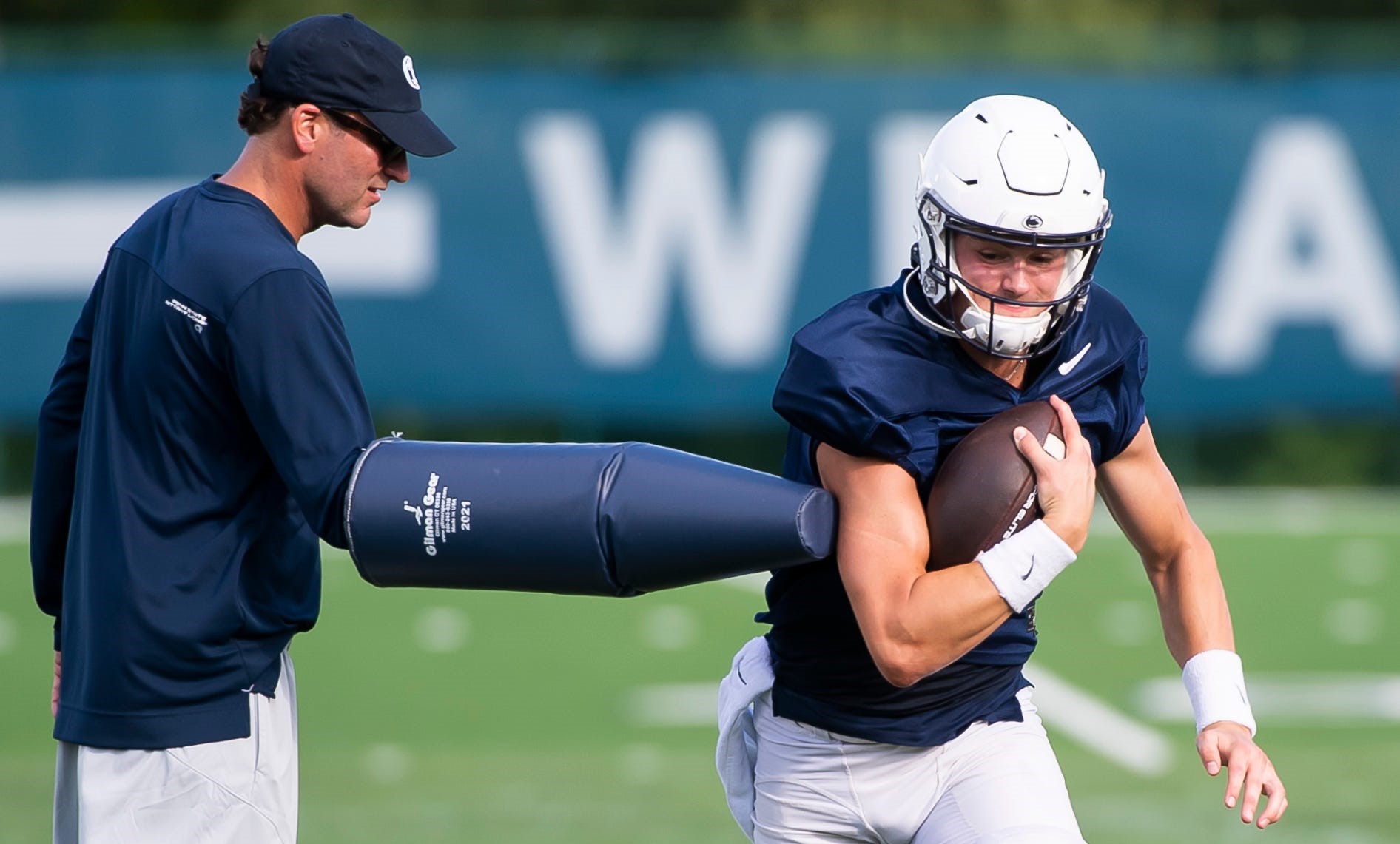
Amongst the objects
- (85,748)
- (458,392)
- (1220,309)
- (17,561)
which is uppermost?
(85,748)

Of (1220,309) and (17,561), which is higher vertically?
(1220,309)

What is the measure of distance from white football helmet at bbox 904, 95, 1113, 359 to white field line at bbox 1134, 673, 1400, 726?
3.95 metres

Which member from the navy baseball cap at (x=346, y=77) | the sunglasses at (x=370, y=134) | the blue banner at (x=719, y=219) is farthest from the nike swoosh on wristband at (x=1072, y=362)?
the blue banner at (x=719, y=219)

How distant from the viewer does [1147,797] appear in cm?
612

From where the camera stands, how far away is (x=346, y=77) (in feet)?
10.8

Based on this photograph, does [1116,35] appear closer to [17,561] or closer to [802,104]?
[802,104]

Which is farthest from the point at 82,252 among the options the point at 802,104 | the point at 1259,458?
the point at 1259,458

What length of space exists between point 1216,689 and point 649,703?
408cm

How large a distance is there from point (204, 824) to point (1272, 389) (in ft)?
25.7

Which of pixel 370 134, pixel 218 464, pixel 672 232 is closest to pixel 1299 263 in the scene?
pixel 672 232

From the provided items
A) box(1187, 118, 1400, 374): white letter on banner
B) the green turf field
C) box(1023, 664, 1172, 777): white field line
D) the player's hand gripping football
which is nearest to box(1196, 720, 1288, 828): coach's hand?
the player's hand gripping football

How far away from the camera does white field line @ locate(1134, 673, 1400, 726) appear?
22.8 ft

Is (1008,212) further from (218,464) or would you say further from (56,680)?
(56,680)

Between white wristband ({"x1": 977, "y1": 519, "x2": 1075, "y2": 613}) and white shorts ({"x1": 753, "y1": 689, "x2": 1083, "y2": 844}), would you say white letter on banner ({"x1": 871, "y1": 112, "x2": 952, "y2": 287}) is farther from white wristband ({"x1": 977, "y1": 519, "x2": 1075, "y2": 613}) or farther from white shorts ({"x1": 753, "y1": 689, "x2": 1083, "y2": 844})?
white wristband ({"x1": 977, "y1": 519, "x2": 1075, "y2": 613})
